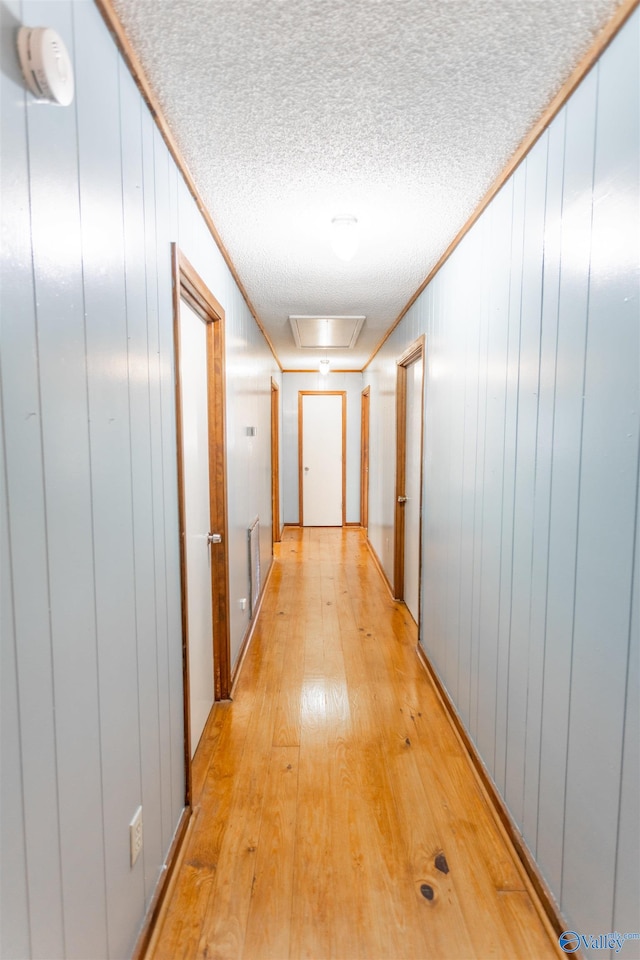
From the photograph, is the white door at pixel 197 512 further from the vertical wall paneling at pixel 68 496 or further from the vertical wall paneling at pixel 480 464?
the vertical wall paneling at pixel 480 464

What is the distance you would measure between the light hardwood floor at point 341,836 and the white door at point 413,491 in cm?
77

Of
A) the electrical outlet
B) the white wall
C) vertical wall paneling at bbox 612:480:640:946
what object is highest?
the white wall

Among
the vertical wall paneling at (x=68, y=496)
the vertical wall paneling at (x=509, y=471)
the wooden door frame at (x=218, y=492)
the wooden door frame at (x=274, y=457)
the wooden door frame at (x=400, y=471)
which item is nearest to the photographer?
the vertical wall paneling at (x=68, y=496)

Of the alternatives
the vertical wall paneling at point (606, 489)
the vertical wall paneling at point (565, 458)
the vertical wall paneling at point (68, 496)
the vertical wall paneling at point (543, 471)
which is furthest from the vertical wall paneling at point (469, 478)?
the vertical wall paneling at point (68, 496)

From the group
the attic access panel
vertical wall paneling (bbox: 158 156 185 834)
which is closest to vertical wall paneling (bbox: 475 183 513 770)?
vertical wall paneling (bbox: 158 156 185 834)

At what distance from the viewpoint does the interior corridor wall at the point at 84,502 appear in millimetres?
760

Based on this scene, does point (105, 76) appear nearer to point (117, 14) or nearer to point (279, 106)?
point (117, 14)

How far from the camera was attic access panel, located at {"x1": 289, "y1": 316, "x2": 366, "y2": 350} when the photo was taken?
399cm

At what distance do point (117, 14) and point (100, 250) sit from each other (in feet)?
1.91

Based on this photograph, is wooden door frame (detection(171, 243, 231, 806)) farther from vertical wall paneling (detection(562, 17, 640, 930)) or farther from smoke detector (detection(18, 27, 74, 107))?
vertical wall paneling (detection(562, 17, 640, 930))

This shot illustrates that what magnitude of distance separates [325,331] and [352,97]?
9.91ft

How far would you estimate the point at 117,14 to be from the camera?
1.12 meters

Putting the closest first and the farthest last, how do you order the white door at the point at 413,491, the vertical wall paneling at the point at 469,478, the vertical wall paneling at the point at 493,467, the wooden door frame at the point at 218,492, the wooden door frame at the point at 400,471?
the vertical wall paneling at the point at 493,467 → the vertical wall paneling at the point at 469,478 → the wooden door frame at the point at 218,492 → the white door at the point at 413,491 → the wooden door frame at the point at 400,471

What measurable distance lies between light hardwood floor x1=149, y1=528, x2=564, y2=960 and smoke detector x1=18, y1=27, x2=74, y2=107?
6.60 ft
